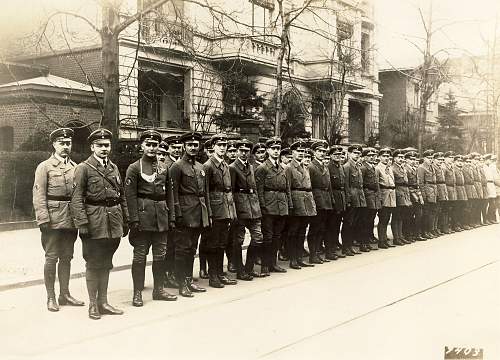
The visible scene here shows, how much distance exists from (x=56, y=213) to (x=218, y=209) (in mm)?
2217

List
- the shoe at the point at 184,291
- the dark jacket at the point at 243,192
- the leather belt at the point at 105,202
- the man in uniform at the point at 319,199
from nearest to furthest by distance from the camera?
the leather belt at the point at 105,202, the shoe at the point at 184,291, the dark jacket at the point at 243,192, the man in uniform at the point at 319,199

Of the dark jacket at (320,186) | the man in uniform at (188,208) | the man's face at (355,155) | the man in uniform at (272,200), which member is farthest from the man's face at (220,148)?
the man's face at (355,155)

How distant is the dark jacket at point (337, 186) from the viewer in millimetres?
10836

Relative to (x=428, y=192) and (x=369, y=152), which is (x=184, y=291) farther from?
(x=428, y=192)

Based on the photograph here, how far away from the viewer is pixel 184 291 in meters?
7.49

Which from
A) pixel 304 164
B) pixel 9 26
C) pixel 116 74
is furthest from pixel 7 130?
pixel 304 164

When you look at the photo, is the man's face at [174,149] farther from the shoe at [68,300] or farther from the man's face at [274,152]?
the shoe at [68,300]

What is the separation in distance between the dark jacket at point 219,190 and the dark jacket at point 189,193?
10.6 inches

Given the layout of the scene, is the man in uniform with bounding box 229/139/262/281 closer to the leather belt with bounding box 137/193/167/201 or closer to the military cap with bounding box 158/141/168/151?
the military cap with bounding box 158/141/168/151

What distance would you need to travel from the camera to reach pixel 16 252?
1050 cm

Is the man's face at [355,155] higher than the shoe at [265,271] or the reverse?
higher

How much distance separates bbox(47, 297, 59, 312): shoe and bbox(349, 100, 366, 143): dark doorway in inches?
1040

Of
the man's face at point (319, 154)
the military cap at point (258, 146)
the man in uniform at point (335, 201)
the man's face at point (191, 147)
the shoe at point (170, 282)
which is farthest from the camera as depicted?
the man in uniform at point (335, 201)

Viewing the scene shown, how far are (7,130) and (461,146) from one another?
24.2 metres
